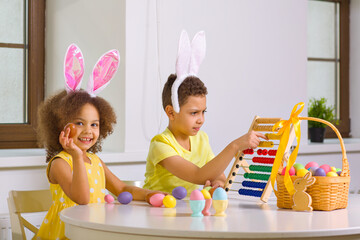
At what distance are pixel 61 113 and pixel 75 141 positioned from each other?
0.14m

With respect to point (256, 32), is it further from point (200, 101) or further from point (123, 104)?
point (200, 101)

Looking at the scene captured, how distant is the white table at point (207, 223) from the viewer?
4.90 feet

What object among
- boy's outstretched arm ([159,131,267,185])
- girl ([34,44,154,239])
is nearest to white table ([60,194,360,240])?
girl ([34,44,154,239])

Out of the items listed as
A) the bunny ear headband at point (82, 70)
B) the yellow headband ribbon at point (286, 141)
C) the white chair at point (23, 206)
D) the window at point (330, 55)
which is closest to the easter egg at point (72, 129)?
the bunny ear headband at point (82, 70)

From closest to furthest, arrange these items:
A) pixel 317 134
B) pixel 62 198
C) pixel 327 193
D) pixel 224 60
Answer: pixel 327 193 → pixel 62 198 → pixel 224 60 → pixel 317 134

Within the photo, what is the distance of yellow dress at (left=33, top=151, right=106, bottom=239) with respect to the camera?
2223mm

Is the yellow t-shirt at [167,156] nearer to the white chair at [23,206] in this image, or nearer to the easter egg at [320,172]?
the white chair at [23,206]

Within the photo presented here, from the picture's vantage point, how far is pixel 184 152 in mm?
2605

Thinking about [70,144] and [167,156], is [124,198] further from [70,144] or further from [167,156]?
[167,156]

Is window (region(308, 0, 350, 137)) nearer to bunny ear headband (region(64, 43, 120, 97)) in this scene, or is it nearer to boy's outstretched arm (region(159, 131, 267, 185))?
boy's outstretched arm (region(159, 131, 267, 185))

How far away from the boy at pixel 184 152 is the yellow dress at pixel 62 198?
0.27m

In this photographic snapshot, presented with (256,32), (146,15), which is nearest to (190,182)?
(146,15)

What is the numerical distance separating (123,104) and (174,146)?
70 cm

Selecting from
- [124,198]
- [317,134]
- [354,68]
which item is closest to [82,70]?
[124,198]
